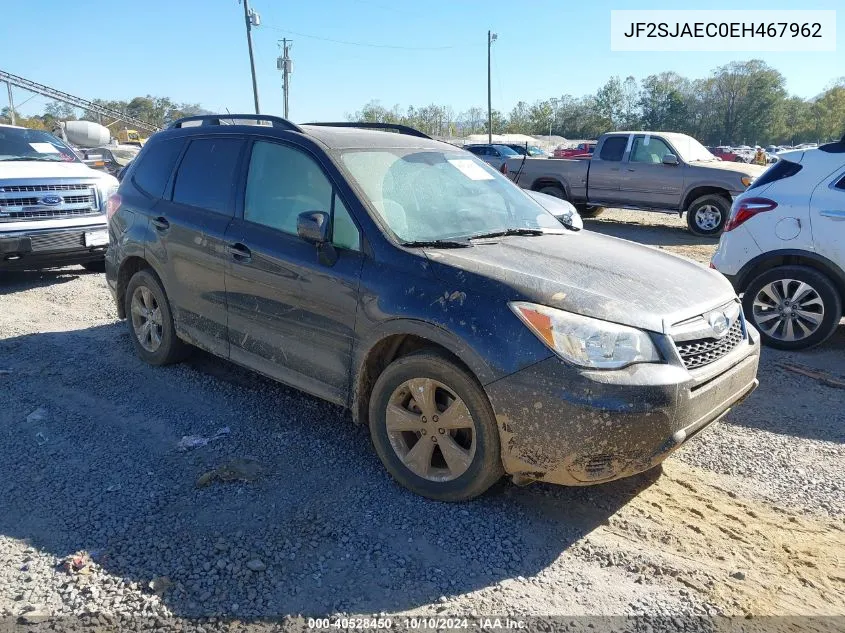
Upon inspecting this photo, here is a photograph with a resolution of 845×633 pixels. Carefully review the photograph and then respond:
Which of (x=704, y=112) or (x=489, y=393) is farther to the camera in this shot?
(x=704, y=112)

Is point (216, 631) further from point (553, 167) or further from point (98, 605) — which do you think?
point (553, 167)

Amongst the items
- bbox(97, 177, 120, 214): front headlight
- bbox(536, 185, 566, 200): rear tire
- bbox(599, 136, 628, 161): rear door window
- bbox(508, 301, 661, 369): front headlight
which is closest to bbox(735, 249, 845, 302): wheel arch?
bbox(508, 301, 661, 369): front headlight

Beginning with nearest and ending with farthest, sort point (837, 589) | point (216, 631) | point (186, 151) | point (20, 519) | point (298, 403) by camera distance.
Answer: point (216, 631)
point (837, 589)
point (20, 519)
point (298, 403)
point (186, 151)

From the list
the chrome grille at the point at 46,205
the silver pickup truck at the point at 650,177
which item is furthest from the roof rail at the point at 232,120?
the silver pickup truck at the point at 650,177

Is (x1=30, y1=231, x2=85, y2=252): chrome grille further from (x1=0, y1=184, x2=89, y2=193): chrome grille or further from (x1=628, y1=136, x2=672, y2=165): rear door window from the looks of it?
(x1=628, y1=136, x2=672, y2=165): rear door window

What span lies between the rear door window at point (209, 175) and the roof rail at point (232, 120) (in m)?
0.21

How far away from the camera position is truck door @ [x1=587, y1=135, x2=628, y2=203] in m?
14.5

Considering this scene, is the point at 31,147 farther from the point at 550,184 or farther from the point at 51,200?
the point at 550,184

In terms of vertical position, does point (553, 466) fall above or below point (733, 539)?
above

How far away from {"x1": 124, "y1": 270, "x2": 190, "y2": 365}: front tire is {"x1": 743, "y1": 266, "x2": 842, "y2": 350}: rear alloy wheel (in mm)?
4929

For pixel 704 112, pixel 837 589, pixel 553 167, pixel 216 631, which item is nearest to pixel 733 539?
pixel 837 589

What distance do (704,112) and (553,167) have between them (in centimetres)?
7960

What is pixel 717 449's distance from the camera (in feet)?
13.3

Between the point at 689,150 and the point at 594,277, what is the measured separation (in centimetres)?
1240
